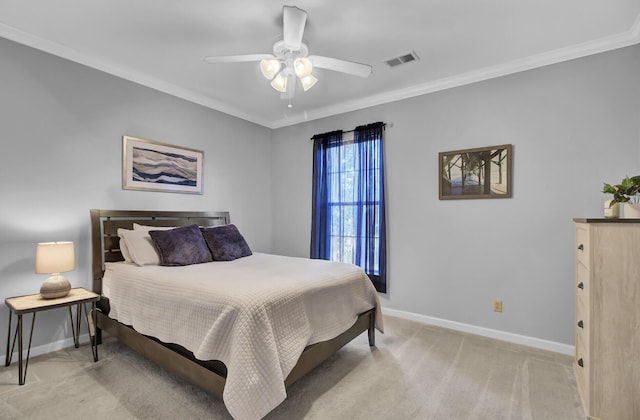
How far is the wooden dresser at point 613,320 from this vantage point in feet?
5.47

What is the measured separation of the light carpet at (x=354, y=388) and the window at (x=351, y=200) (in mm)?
1246

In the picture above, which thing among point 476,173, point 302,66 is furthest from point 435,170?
point 302,66

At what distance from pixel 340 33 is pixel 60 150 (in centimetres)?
261

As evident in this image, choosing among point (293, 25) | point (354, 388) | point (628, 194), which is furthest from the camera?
point (354, 388)

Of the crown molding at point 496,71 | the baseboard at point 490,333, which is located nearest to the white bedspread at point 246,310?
the baseboard at point 490,333

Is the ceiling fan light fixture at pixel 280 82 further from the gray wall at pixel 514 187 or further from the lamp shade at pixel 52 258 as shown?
the lamp shade at pixel 52 258

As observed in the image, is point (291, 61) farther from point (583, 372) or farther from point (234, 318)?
point (583, 372)

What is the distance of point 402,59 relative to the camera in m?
2.85

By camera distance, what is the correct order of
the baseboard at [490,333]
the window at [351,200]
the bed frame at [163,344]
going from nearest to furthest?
the bed frame at [163,344] → the baseboard at [490,333] → the window at [351,200]

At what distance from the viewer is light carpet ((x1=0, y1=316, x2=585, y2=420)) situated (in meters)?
1.84

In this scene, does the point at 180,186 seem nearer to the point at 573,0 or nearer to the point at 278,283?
the point at 278,283

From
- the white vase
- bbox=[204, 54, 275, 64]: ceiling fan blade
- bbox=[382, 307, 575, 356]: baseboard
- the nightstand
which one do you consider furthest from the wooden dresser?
the nightstand

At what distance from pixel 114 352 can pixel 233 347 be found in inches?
66.9

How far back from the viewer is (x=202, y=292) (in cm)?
192
